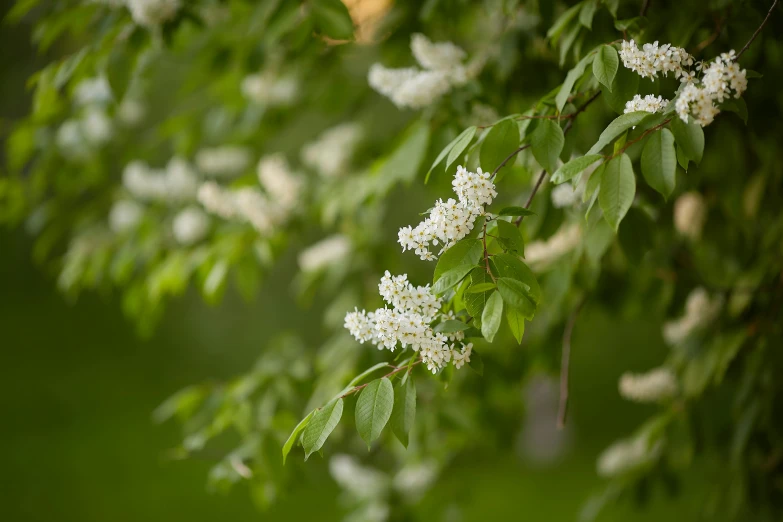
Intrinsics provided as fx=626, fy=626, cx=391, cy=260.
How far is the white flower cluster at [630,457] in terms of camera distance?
174cm

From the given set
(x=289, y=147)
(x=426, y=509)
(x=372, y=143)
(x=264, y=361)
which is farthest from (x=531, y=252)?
(x=289, y=147)

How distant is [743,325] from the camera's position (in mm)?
1547

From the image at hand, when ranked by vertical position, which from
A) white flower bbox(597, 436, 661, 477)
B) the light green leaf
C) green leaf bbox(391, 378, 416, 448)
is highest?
the light green leaf

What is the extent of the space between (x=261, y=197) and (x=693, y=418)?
135cm

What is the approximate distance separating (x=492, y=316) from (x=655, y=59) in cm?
44

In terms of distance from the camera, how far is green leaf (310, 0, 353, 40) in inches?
52.9

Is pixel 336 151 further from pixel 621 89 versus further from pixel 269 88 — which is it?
pixel 621 89

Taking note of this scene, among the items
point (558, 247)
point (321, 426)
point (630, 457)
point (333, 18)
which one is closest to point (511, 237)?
point (321, 426)

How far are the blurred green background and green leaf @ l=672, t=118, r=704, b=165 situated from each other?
2519mm

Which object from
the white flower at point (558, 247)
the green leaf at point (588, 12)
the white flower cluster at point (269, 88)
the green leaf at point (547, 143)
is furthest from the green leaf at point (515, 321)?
the white flower cluster at point (269, 88)

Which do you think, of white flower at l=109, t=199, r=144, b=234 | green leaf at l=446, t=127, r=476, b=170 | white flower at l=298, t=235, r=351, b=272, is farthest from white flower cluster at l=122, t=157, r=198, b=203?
green leaf at l=446, t=127, r=476, b=170

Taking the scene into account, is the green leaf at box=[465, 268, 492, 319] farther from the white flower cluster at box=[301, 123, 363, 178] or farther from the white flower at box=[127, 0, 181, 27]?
the white flower cluster at box=[301, 123, 363, 178]

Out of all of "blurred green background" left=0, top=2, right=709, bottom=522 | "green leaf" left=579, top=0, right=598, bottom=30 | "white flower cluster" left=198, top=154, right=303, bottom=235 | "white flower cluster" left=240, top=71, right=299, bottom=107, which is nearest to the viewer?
"green leaf" left=579, top=0, right=598, bottom=30

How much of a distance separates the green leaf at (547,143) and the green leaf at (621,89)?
0.09 m
